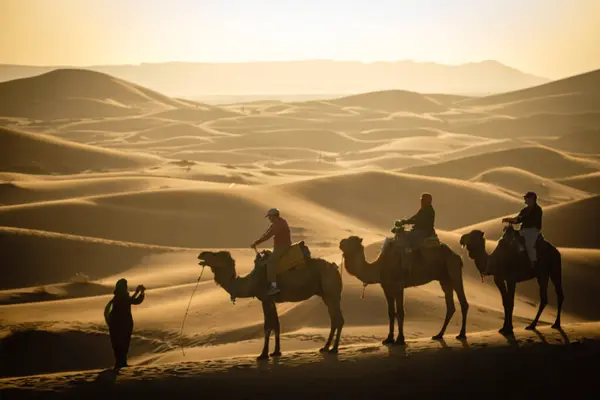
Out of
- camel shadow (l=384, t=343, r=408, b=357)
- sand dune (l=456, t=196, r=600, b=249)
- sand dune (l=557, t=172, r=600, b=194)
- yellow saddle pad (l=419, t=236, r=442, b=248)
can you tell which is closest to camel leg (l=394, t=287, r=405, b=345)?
camel shadow (l=384, t=343, r=408, b=357)

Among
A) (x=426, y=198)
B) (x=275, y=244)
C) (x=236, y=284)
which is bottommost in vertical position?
(x=236, y=284)

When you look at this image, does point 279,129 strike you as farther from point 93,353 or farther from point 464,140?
point 93,353

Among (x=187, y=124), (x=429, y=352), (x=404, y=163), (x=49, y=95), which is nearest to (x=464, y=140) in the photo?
(x=404, y=163)

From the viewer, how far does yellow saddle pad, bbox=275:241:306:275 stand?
1091cm

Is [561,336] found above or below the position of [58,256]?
above

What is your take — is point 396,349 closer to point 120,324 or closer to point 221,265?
point 221,265

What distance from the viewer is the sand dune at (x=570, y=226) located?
2930 cm

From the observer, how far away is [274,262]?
10.9 m

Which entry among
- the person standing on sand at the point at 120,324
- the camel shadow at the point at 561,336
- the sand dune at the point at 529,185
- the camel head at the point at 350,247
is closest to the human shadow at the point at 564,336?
the camel shadow at the point at 561,336

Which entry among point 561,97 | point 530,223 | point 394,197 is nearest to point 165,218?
point 394,197

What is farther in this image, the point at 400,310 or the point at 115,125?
the point at 115,125

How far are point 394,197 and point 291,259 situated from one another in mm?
32435

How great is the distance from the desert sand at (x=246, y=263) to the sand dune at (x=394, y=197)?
6.3 inches

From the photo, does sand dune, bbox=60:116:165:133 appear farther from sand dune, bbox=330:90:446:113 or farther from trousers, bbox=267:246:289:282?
trousers, bbox=267:246:289:282
